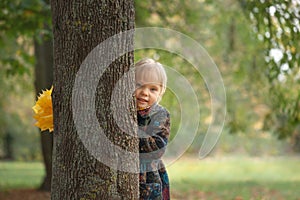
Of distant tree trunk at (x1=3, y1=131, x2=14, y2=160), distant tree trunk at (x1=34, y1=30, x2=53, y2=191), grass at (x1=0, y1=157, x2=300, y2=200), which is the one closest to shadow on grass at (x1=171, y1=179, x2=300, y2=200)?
grass at (x1=0, y1=157, x2=300, y2=200)

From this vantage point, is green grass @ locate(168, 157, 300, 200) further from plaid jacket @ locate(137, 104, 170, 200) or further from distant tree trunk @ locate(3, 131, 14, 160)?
distant tree trunk @ locate(3, 131, 14, 160)

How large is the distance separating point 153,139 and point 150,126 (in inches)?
4.1

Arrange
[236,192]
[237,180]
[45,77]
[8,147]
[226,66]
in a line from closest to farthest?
[45,77]
[236,192]
[226,66]
[237,180]
[8,147]

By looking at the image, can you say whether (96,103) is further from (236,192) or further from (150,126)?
(236,192)

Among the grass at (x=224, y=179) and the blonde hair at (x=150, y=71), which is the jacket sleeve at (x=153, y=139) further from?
the grass at (x=224, y=179)

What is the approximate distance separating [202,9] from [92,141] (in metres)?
9.83

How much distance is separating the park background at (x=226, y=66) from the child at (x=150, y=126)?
1.09m

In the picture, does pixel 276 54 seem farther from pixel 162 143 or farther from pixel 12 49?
pixel 12 49

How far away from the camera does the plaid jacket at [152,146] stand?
354 centimetres

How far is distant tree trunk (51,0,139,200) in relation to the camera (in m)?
3.21

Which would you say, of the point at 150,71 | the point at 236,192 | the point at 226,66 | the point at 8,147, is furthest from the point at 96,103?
the point at 8,147

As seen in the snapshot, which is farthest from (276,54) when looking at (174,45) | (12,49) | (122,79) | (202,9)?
(12,49)

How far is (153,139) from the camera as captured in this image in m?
3.54

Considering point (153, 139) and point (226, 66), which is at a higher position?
point (226, 66)
